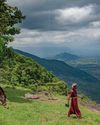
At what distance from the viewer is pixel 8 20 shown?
196 ft

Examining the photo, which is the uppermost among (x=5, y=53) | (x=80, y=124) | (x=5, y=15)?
(x=5, y=15)

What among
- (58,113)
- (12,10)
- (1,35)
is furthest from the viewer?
(12,10)

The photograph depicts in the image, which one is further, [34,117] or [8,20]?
[8,20]

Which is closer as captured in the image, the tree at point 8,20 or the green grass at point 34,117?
the green grass at point 34,117

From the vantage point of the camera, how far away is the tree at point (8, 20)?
2269 inches

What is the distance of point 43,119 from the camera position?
129 ft

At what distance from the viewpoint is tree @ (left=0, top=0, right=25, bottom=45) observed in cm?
5763

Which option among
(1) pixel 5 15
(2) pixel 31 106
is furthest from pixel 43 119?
(1) pixel 5 15

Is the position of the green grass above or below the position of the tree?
below

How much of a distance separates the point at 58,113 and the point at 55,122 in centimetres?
658

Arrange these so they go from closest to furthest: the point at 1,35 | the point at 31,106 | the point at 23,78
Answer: the point at 31,106, the point at 1,35, the point at 23,78

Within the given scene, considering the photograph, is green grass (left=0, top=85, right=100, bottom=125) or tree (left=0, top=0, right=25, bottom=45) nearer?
green grass (left=0, top=85, right=100, bottom=125)

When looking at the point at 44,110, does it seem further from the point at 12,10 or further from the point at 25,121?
the point at 12,10

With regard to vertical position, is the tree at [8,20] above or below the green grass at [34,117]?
above
